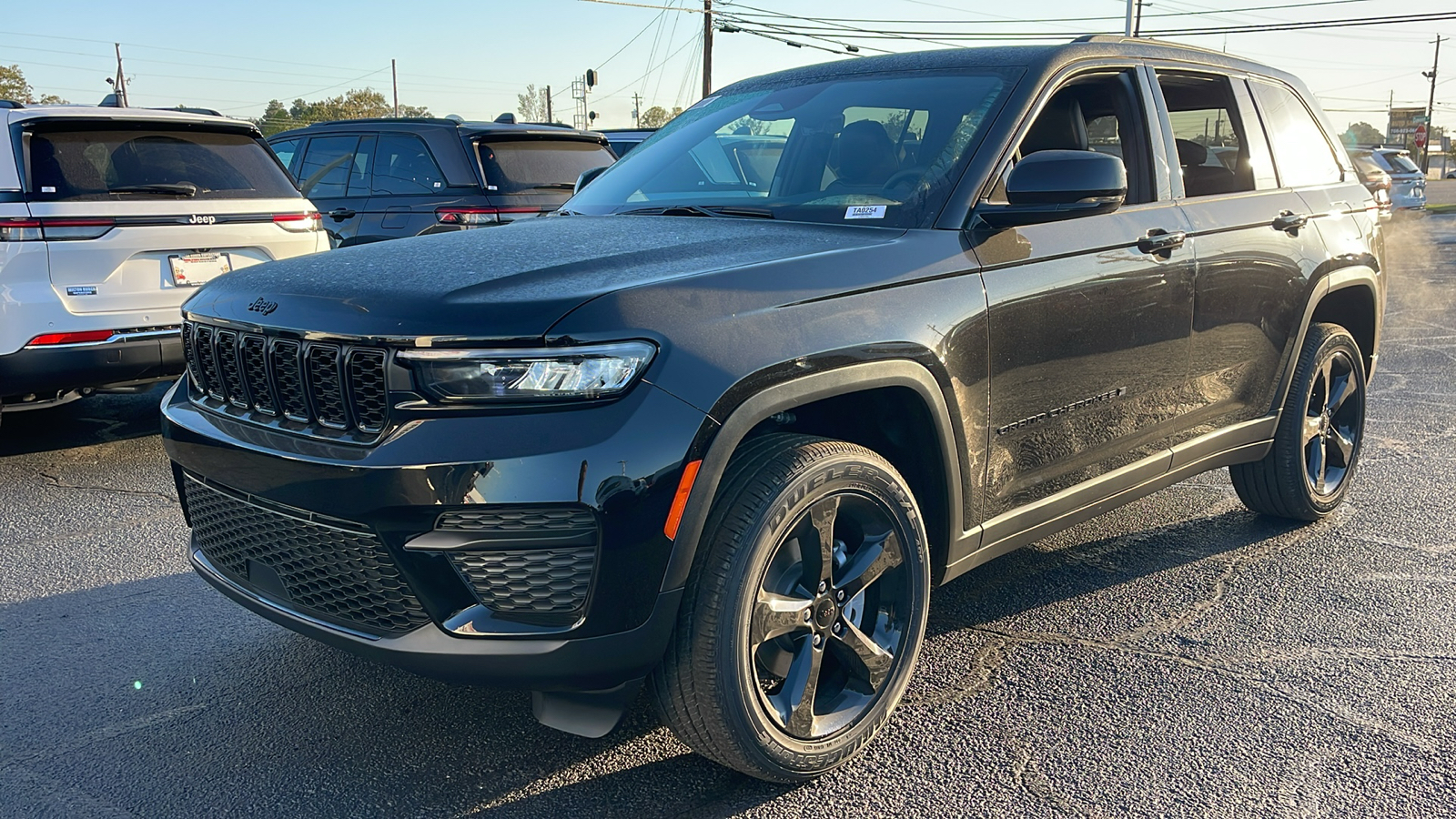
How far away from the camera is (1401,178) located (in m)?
24.3

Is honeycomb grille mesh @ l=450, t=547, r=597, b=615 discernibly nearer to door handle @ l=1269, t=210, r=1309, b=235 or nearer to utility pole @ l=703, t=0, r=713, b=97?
door handle @ l=1269, t=210, r=1309, b=235

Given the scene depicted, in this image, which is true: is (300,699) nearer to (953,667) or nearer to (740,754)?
(740,754)

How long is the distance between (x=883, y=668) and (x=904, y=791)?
0.30 m

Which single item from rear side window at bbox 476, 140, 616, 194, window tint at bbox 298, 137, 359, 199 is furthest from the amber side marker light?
window tint at bbox 298, 137, 359, 199

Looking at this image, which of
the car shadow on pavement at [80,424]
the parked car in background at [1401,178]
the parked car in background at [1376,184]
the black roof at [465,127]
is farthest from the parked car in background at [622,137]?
the parked car in background at [1401,178]

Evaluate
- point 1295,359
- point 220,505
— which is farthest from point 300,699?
point 1295,359

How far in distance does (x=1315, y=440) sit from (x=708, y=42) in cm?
3949

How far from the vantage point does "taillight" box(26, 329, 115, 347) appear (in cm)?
543

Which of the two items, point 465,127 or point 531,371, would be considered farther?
point 465,127

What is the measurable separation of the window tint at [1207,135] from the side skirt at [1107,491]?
88 cm

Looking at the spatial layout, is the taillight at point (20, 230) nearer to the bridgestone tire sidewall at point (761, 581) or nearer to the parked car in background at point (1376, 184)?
the bridgestone tire sidewall at point (761, 581)

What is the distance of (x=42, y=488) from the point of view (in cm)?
541

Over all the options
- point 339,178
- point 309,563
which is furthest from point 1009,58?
point 339,178

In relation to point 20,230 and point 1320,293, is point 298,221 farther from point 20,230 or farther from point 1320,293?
point 1320,293
